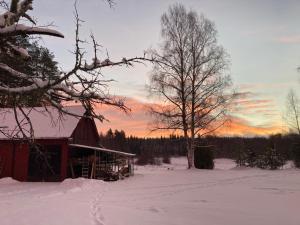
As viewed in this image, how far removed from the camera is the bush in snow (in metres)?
36.8

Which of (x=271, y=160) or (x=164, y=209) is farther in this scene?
(x=271, y=160)

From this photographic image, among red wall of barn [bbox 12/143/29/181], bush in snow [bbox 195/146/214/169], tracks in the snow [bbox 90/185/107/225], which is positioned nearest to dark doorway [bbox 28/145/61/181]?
red wall of barn [bbox 12/143/29/181]

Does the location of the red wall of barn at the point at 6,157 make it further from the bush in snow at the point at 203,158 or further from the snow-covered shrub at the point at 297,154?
the snow-covered shrub at the point at 297,154

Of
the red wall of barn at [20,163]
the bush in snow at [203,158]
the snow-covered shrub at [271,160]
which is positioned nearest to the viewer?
the red wall of barn at [20,163]

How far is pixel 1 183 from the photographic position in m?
24.9

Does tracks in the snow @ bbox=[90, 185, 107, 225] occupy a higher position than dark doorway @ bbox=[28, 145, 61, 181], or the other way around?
dark doorway @ bbox=[28, 145, 61, 181]

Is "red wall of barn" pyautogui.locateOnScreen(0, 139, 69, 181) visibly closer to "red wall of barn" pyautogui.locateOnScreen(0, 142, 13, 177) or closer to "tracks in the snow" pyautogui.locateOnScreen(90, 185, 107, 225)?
"red wall of barn" pyautogui.locateOnScreen(0, 142, 13, 177)

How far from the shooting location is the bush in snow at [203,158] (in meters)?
36.8

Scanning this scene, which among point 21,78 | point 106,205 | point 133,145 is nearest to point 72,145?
point 106,205

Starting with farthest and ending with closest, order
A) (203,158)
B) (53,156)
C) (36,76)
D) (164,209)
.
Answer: (203,158) < (53,156) < (164,209) < (36,76)

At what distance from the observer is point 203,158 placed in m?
36.9

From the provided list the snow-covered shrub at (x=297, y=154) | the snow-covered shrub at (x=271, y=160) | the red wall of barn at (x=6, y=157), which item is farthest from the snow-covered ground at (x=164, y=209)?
the snow-covered shrub at (x=297, y=154)

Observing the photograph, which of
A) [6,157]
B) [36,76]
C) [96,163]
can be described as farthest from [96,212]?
[96,163]

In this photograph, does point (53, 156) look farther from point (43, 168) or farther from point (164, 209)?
point (164, 209)
